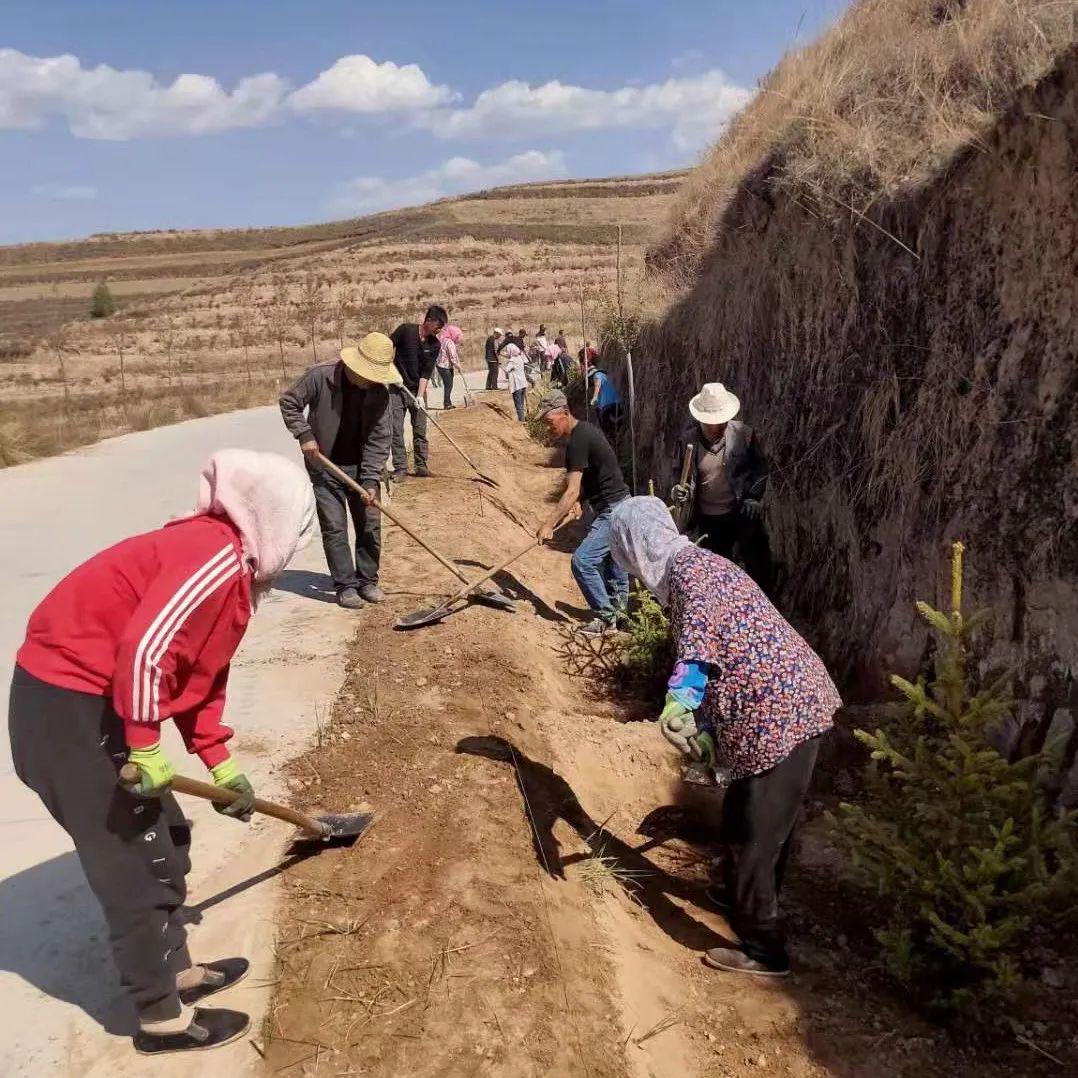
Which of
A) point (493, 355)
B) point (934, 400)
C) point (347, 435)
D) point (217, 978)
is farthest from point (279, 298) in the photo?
point (217, 978)

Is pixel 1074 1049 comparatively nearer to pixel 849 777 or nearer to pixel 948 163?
pixel 849 777

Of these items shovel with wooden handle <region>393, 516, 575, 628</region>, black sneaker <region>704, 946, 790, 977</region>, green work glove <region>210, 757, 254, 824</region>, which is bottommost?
black sneaker <region>704, 946, 790, 977</region>

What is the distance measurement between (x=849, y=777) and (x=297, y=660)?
3279 millimetres

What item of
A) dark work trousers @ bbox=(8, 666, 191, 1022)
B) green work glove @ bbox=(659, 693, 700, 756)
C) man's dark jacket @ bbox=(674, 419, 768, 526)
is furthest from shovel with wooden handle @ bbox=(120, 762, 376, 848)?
man's dark jacket @ bbox=(674, 419, 768, 526)

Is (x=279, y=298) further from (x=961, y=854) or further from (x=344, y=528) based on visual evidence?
(x=961, y=854)

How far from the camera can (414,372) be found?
10.1 metres

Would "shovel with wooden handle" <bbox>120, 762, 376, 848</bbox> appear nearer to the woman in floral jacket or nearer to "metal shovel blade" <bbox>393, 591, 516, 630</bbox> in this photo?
the woman in floral jacket

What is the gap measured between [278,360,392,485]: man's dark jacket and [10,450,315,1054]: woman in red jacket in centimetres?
365

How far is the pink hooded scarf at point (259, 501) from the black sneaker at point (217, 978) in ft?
4.38

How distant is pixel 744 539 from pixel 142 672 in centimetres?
440

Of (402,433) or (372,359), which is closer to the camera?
(372,359)

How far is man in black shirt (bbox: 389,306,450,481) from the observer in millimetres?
9557

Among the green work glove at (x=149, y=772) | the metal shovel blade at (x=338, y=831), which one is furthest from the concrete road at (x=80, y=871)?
the green work glove at (x=149, y=772)

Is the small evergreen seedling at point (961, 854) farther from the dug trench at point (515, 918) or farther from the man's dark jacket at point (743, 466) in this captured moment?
the man's dark jacket at point (743, 466)
